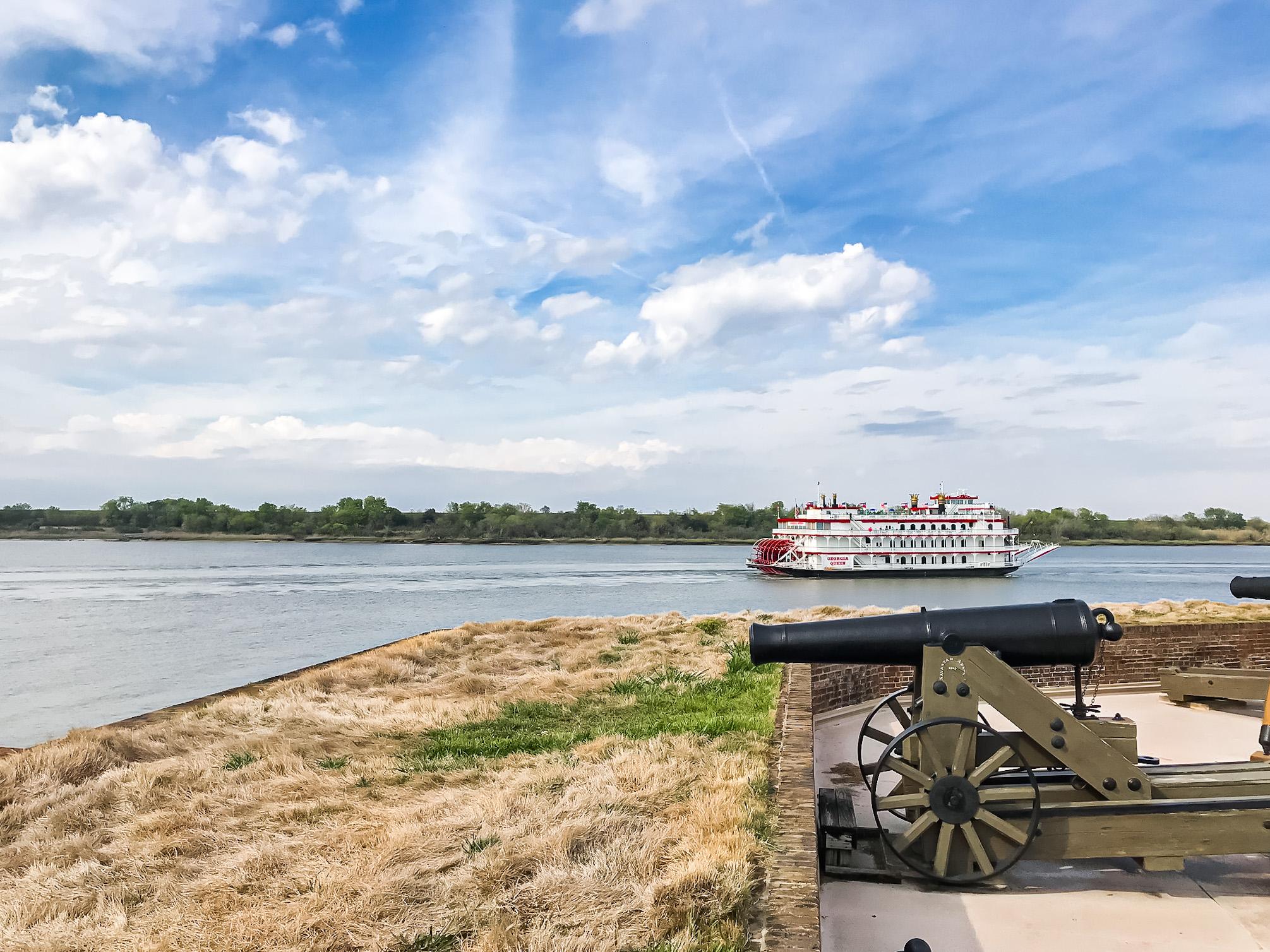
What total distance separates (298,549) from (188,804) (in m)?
110

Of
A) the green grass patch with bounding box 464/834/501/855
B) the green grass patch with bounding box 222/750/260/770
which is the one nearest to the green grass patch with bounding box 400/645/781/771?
the green grass patch with bounding box 222/750/260/770

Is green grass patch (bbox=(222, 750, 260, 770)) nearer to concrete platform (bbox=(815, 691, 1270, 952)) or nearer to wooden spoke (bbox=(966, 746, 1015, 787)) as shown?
concrete platform (bbox=(815, 691, 1270, 952))

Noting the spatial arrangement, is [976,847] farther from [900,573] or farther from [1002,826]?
[900,573]

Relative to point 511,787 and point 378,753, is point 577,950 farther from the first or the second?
point 378,753

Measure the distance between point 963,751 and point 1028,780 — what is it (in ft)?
1.55

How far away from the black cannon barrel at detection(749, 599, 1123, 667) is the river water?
13429 mm

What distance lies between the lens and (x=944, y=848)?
14.2 ft

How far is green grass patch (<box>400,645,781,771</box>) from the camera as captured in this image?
24.0 feet

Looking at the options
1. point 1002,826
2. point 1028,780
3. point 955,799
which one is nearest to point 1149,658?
point 1028,780

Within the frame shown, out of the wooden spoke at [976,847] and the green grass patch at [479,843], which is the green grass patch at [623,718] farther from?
the wooden spoke at [976,847]

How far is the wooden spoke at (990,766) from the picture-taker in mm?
4285

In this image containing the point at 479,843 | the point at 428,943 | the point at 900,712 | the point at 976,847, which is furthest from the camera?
the point at 900,712

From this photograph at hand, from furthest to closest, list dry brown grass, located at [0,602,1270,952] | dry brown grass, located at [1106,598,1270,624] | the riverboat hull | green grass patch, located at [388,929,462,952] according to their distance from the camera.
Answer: the riverboat hull
dry brown grass, located at [1106,598,1270,624]
dry brown grass, located at [0,602,1270,952]
green grass patch, located at [388,929,462,952]

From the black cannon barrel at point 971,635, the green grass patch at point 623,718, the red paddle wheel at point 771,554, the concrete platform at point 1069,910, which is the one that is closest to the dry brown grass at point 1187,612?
the green grass patch at point 623,718
